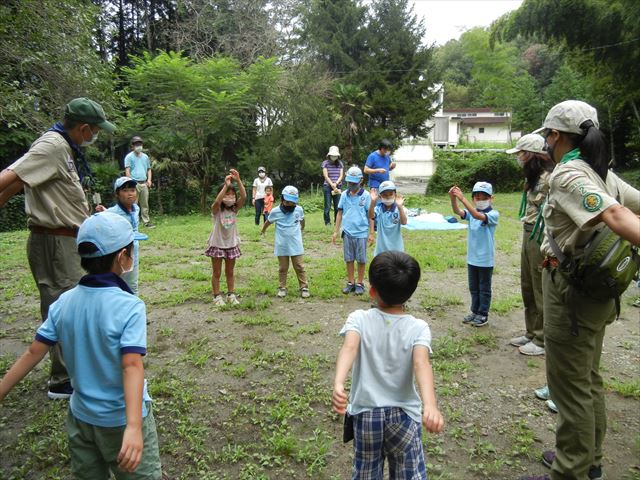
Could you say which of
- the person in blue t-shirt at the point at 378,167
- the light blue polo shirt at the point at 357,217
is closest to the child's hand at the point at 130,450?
the light blue polo shirt at the point at 357,217

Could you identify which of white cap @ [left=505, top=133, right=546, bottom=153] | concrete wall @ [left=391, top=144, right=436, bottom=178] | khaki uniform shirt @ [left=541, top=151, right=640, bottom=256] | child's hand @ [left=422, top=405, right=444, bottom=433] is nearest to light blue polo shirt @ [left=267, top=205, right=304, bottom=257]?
white cap @ [left=505, top=133, right=546, bottom=153]

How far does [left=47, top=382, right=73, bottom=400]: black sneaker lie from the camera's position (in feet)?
11.7

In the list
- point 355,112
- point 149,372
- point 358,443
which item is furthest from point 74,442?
point 355,112

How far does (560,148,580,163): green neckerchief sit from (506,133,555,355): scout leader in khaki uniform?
1.37 meters

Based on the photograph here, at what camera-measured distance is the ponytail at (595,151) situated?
89.0 inches

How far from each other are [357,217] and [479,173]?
16719 millimetres

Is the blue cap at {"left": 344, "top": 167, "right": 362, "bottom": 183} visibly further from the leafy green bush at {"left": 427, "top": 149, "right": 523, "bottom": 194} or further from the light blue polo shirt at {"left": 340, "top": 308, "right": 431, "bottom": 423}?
the leafy green bush at {"left": 427, "top": 149, "right": 523, "bottom": 194}

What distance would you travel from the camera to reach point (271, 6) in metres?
23.4

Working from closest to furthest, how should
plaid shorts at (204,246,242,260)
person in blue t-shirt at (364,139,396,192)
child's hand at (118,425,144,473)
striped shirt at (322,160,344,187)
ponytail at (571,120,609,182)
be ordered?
child's hand at (118,425,144,473), ponytail at (571,120,609,182), plaid shorts at (204,246,242,260), person in blue t-shirt at (364,139,396,192), striped shirt at (322,160,344,187)

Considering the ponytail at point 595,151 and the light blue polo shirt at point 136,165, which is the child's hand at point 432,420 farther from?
the light blue polo shirt at point 136,165

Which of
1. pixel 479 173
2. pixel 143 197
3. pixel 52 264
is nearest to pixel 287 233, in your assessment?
pixel 52 264

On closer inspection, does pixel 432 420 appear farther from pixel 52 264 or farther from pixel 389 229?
pixel 389 229

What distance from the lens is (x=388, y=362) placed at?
81.5 inches

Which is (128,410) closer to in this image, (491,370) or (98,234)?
(98,234)
